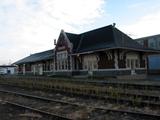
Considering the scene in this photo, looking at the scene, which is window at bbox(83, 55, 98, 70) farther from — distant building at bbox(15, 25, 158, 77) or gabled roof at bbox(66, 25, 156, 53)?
gabled roof at bbox(66, 25, 156, 53)

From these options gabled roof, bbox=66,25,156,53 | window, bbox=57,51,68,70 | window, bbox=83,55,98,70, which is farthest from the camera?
window, bbox=57,51,68,70

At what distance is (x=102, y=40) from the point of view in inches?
1265

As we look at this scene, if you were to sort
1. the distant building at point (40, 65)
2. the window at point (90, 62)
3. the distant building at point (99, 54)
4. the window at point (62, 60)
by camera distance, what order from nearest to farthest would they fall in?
the distant building at point (99, 54) < the window at point (90, 62) < the window at point (62, 60) < the distant building at point (40, 65)

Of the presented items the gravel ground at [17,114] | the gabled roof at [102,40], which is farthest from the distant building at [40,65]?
the gravel ground at [17,114]

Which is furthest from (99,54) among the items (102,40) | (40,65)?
(40,65)

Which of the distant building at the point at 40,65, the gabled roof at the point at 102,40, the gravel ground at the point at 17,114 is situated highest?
the gabled roof at the point at 102,40

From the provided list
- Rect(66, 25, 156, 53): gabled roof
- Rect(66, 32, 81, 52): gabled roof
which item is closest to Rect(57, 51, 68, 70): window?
Rect(66, 32, 81, 52): gabled roof

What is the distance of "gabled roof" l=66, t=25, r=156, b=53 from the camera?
29.5 m

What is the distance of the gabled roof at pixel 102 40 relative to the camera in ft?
96.8

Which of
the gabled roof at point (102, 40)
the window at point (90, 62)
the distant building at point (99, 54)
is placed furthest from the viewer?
the window at point (90, 62)

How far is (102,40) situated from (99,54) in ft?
9.18

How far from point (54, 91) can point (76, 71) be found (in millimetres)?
17321

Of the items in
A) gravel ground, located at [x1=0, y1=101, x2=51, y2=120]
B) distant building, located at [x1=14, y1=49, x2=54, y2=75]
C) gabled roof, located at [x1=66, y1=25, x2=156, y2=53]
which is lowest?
gravel ground, located at [x1=0, y1=101, x2=51, y2=120]

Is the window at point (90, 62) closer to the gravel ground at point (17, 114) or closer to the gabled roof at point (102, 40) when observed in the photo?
the gabled roof at point (102, 40)
